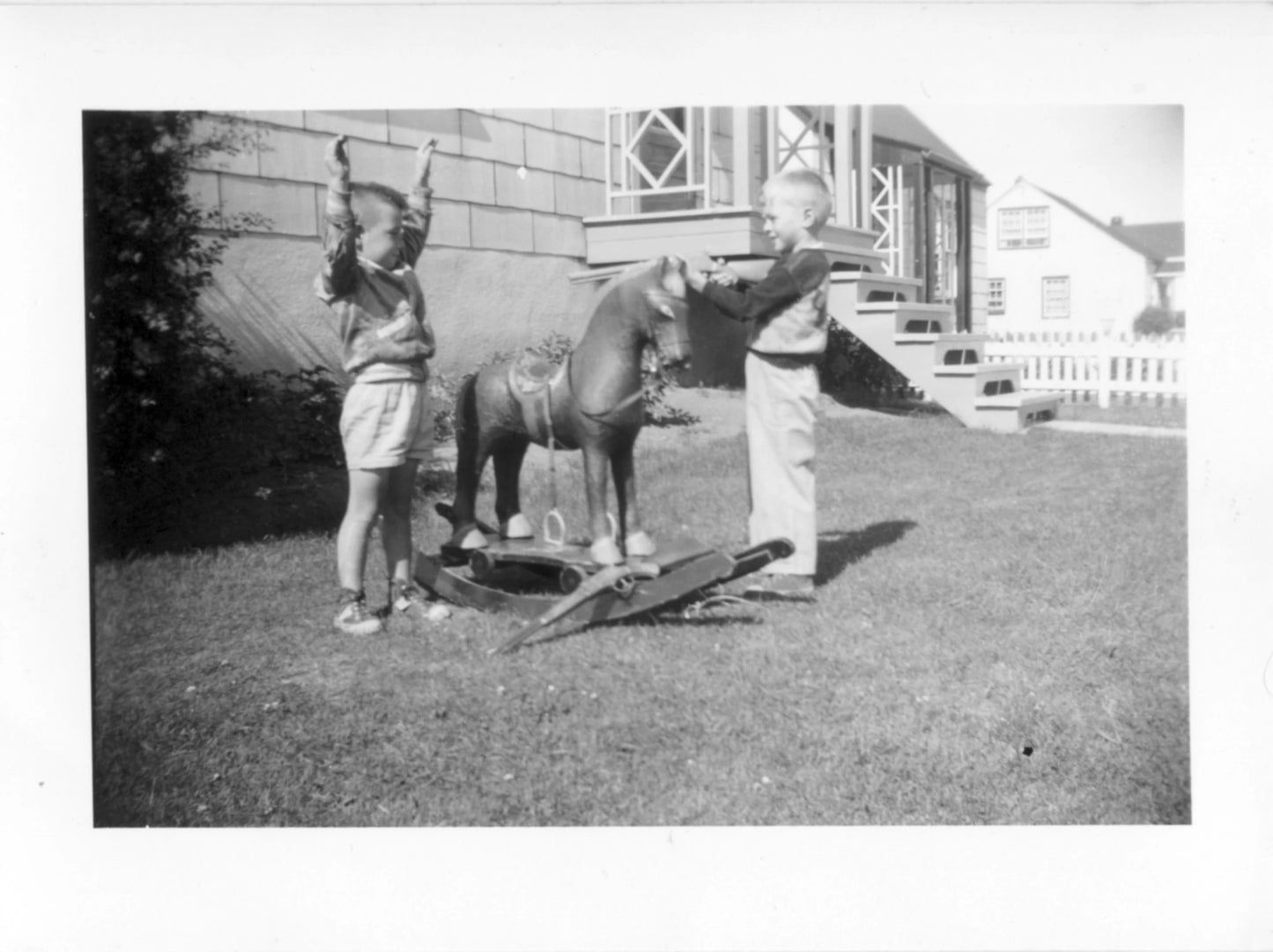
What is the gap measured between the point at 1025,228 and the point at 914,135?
67cm

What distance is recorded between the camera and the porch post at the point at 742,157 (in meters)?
5.30

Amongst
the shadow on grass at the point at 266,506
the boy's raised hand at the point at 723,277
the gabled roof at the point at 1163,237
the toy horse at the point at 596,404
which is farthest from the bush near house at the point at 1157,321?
the shadow on grass at the point at 266,506

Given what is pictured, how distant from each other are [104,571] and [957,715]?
2.55m

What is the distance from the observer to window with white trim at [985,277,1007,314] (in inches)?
194

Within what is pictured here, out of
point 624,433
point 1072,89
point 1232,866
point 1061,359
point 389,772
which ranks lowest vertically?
point 1232,866

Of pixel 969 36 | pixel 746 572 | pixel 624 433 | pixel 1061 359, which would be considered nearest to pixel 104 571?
pixel 624 433

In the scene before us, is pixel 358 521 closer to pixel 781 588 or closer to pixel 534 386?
pixel 534 386

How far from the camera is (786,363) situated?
3.69 metres

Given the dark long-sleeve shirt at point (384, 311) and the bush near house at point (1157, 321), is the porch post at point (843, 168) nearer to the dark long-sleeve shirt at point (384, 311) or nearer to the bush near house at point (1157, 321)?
the bush near house at point (1157, 321)

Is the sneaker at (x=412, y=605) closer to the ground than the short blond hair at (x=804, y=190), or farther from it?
closer to the ground

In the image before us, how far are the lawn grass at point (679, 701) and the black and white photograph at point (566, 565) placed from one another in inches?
0.5

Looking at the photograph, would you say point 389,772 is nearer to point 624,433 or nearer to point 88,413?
point 624,433

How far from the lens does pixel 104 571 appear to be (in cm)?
341

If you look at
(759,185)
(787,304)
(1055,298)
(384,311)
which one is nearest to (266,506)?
(384,311)
